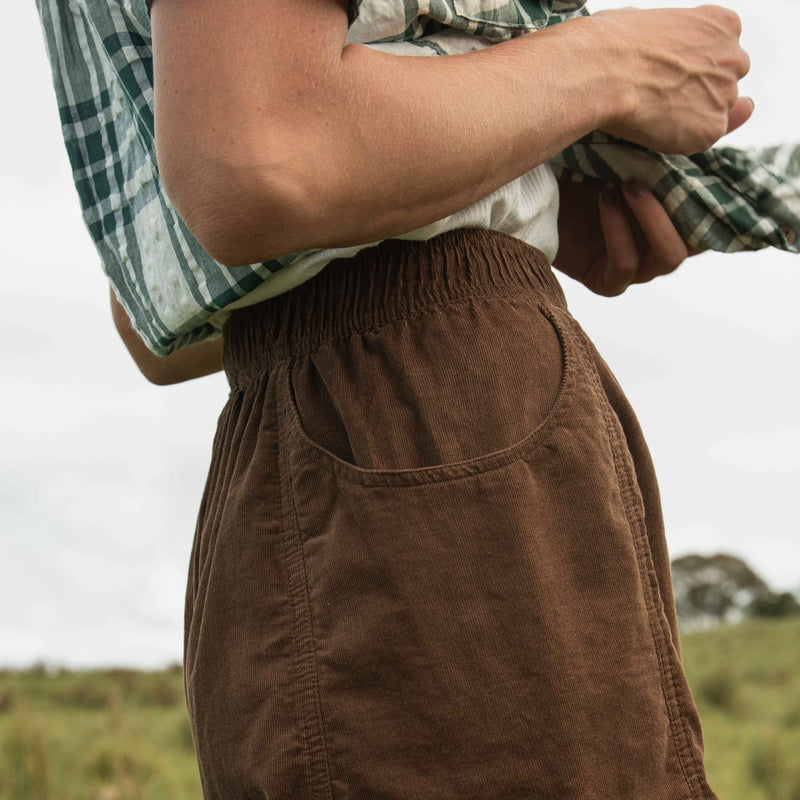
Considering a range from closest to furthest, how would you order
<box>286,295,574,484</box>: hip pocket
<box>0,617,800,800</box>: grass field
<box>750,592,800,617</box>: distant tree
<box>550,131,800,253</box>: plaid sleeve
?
<box>286,295,574,484</box>: hip pocket → <box>550,131,800,253</box>: plaid sleeve → <box>0,617,800,800</box>: grass field → <box>750,592,800,617</box>: distant tree

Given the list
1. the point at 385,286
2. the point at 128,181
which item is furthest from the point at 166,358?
the point at 385,286

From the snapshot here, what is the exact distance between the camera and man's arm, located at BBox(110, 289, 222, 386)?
1.21 m

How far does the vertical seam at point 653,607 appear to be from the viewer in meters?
0.74

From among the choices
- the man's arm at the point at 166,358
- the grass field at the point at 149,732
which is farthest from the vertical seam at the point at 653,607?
the grass field at the point at 149,732

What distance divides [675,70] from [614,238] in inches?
8.9

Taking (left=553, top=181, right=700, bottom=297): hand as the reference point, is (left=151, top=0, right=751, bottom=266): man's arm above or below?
above

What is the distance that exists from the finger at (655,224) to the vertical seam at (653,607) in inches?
12.0

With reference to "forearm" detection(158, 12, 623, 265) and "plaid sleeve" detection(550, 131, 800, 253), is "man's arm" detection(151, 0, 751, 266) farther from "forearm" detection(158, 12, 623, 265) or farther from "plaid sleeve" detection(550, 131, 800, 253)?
"plaid sleeve" detection(550, 131, 800, 253)

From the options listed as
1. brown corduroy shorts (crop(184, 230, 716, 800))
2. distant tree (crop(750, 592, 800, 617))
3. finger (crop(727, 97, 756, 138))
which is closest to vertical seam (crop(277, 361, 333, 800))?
brown corduroy shorts (crop(184, 230, 716, 800))

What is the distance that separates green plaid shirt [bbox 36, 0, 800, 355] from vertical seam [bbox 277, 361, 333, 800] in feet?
0.52

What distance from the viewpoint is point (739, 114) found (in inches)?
43.1

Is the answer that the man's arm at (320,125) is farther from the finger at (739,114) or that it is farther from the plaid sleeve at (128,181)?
the finger at (739,114)

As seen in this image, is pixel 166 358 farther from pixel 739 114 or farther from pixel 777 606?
pixel 777 606

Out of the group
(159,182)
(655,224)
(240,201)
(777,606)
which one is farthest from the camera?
(777,606)
